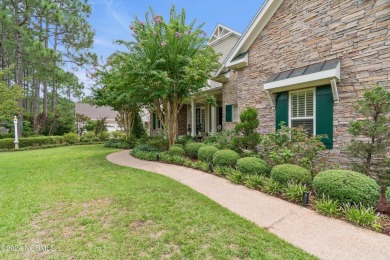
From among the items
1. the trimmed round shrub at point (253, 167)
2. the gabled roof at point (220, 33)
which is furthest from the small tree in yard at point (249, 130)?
the gabled roof at point (220, 33)

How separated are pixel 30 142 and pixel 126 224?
15.8 metres

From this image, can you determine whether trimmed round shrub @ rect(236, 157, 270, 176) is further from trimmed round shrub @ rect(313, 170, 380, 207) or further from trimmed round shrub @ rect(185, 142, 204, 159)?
trimmed round shrub @ rect(185, 142, 204, 159)

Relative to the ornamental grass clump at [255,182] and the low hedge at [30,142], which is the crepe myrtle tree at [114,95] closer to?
the low hedge at [30,142]

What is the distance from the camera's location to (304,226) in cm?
320

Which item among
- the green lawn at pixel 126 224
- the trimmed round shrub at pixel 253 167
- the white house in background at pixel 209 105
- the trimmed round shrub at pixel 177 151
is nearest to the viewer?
the green lawn at pixel 126 224

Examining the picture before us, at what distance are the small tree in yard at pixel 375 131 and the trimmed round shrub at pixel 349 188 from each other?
3.57 feet

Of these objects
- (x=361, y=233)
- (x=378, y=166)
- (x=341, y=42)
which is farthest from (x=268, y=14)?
(x=361, y=233)

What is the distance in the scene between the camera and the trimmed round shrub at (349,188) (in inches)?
138

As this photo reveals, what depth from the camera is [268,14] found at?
7.30 metres

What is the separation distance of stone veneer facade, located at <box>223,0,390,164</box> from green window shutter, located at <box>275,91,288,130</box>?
314 mm

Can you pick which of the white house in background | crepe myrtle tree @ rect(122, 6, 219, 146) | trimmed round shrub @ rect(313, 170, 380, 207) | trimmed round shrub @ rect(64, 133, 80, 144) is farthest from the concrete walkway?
trimmed round shrub @ rect(64, 133, 80, 144)

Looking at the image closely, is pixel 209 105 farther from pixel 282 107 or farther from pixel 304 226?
pixel 304 226

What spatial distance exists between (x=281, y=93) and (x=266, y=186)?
12.0 feet

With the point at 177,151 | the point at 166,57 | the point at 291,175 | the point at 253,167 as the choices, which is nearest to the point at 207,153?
the point at 177,151
